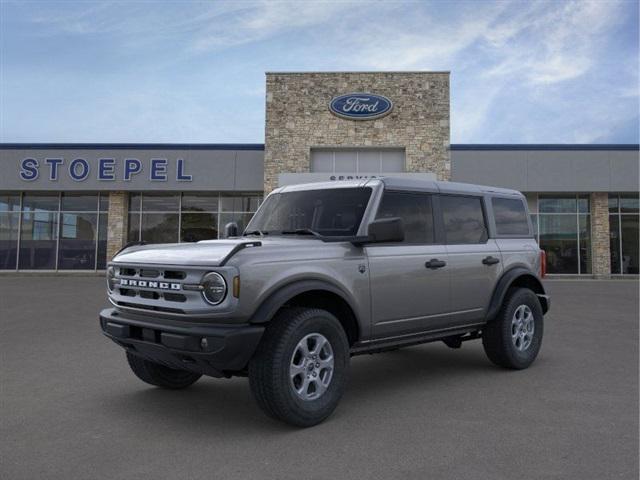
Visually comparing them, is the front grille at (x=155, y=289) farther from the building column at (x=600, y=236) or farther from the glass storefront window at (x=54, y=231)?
the building column at (x=600, y=236)

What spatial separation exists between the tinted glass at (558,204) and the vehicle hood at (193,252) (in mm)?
21733

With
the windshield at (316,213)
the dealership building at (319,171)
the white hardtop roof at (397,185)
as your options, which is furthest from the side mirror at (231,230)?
the dealership building at (319,171)

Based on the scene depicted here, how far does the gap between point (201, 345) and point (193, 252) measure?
2.34ft

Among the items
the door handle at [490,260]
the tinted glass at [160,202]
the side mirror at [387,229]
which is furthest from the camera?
the tinted glass at [160,202]

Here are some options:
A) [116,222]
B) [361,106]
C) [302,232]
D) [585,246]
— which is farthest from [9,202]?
[585,246]

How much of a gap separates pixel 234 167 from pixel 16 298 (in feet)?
36.1

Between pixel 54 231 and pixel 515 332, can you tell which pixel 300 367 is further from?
pixel 54 231

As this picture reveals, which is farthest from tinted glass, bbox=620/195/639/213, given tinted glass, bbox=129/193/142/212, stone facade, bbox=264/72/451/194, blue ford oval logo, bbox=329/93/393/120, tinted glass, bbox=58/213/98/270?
tinted glass, bbox=58/213/98/270

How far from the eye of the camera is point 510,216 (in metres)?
6.52

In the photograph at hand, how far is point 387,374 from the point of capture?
236 inches

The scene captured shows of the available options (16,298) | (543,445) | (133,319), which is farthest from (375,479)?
(16,298)

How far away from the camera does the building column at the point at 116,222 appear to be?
23.8 metres

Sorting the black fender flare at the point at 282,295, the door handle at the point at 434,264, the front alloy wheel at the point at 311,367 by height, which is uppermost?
the door handle at the point at 434,264

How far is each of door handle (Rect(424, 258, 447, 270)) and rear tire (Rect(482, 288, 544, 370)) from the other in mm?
1215
